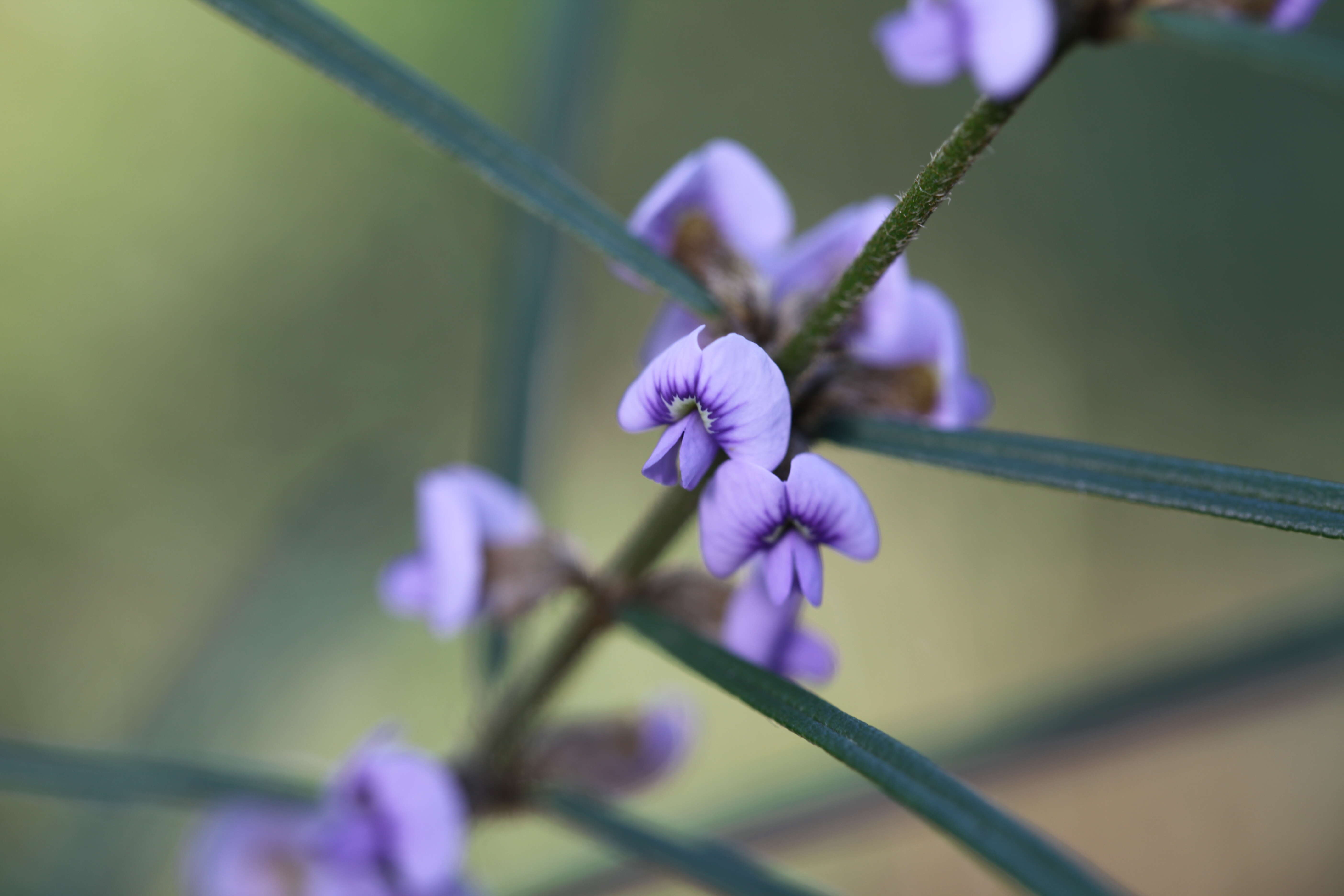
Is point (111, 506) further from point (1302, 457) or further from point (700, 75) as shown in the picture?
point (1302, 457)

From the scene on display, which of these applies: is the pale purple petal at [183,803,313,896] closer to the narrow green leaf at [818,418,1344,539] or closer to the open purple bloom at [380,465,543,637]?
the open purple bloom at [380,465,543,637]

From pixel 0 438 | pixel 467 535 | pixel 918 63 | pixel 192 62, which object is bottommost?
pixel 467 535

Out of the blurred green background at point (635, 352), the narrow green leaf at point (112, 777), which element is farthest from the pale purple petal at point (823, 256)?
the blurred green background at point (635, 352)

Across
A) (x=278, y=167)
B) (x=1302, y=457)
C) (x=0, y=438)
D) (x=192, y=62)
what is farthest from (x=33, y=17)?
(x=1302, y=457)

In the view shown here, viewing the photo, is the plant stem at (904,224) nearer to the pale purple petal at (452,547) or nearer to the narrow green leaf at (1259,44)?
the narrow green leaf at (1259,44)

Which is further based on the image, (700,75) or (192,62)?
(700,75)
